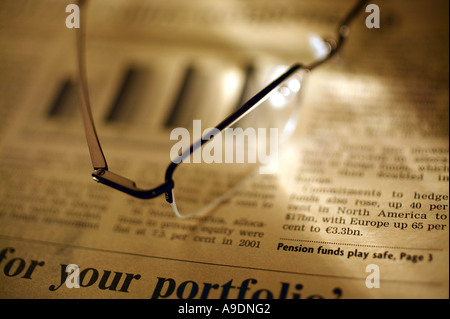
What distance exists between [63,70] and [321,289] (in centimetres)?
82

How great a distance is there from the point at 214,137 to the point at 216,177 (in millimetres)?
122

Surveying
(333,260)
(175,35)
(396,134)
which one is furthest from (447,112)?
(175,35)

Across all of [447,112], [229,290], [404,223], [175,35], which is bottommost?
[229,290]

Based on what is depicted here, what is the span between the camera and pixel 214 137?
549 millimetres

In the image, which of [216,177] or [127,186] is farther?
[216,177]

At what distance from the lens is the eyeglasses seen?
0.50m

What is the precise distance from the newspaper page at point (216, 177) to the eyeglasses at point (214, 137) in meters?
0.02

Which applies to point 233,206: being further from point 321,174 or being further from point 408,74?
point 408,74

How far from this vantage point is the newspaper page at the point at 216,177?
500 mm

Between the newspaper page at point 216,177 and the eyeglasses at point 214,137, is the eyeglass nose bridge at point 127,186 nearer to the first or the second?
the eyeglasses at point 214,137

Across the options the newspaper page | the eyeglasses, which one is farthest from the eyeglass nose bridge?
the newspaper page

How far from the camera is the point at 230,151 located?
2.23 ft

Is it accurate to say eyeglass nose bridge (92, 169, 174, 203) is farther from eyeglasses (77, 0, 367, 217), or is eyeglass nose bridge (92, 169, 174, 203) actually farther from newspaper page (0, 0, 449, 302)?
newspaper page (0, 0, 449, 302)

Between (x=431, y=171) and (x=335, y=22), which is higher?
(x=335, y=22)
